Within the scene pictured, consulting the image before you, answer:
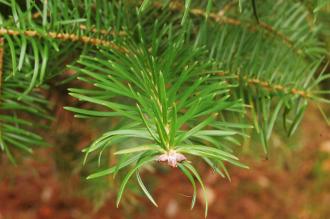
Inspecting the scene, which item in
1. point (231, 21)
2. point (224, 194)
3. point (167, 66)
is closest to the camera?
point (167, 66)

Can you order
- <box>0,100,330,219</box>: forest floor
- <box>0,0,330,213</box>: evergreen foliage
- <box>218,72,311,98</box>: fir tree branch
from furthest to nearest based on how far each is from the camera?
<box>0,100,330,219</box>: forest floor, <box>218,72,311,98</box>: fir tree branch, <box>0,0,330,213</box>: evergreen foliage

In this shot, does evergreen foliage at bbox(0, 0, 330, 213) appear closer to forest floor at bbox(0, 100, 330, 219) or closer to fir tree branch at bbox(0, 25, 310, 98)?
fir tree branch at bbox(0, 25, 310, 98)

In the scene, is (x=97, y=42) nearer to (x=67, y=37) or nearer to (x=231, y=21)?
(x=67, y=37)

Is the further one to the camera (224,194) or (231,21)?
(224,194)

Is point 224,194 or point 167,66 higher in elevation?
point 167,66

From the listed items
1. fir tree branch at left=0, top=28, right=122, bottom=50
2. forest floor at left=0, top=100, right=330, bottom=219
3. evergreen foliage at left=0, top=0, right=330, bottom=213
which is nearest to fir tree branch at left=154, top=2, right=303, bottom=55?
evergreen foliage at left=0, top=0, right=330, bottom=213

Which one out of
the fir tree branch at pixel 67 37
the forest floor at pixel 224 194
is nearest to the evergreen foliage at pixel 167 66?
the fir tree branch at pixel 67 37

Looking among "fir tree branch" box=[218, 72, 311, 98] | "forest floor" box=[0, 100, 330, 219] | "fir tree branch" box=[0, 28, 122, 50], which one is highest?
"fir tree branch" box=[0, 28, 122, 50]

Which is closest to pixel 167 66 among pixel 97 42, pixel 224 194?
pixel 97 42
